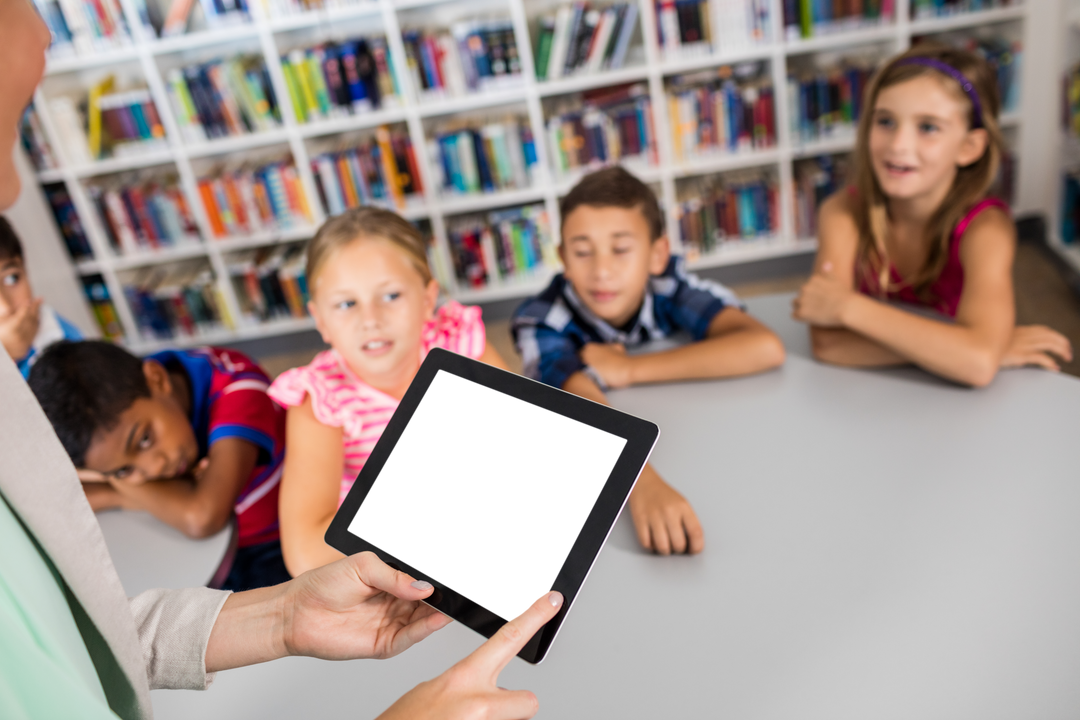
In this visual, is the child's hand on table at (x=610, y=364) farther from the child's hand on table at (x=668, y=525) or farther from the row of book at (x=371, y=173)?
the row of book at (x=371, y=173)

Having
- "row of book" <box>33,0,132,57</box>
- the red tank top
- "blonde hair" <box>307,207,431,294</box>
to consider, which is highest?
"row of book" <box>33,0,132,57</box>

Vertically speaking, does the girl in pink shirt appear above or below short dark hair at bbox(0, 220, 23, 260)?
below

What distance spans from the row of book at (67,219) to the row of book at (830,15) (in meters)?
3.03

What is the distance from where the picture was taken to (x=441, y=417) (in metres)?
0.83

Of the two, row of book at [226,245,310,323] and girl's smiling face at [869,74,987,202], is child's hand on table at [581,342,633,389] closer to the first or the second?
girl's smiling face at [869,74,987,202]

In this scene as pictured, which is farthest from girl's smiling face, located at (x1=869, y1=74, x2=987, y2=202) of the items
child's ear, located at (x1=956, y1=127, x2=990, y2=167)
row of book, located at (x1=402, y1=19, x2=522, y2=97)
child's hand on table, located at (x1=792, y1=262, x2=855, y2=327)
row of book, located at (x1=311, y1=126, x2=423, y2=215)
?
row of book, located at (x1=311, y1=126, x2=423, y2=215)

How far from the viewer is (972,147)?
5.30 ft

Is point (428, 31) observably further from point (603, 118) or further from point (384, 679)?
point (384, 679)

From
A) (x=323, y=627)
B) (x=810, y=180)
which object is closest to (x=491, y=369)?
(x=323, y=627)

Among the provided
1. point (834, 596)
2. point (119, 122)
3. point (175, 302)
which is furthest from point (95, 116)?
point (834, 596)

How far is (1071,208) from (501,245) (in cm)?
219

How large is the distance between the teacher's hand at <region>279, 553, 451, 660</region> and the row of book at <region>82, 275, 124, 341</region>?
122 inches

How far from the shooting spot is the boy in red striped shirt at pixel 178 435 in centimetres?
127

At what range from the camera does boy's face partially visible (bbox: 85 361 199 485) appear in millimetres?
1292
